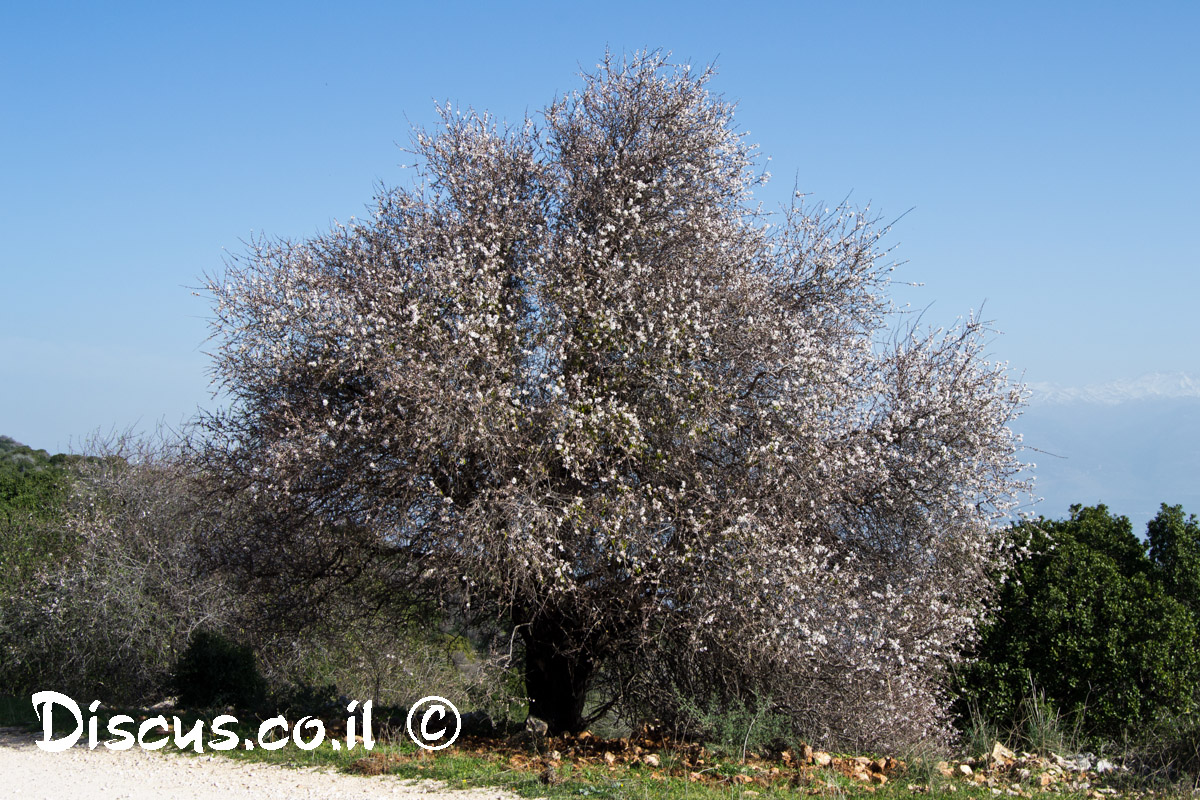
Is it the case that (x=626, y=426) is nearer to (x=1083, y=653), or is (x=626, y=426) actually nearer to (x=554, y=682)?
(x=554, y=682)

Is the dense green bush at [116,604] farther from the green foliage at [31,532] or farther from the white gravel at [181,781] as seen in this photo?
the white gravel at [181,781]

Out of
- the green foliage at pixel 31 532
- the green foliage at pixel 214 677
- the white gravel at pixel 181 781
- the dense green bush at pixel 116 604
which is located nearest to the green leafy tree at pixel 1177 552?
the white gravel at pixel 181 781

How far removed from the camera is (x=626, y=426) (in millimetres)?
8820

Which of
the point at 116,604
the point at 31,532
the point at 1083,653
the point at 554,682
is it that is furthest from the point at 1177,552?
the point at 31,532

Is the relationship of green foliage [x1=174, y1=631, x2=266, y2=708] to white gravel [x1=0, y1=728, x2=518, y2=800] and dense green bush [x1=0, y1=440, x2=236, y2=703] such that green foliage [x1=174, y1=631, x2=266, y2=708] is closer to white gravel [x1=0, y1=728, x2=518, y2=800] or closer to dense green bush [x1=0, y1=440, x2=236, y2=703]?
dense green bush [x1=0, y1=440, x2=236, y2=703]

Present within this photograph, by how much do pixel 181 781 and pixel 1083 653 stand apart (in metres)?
10.4

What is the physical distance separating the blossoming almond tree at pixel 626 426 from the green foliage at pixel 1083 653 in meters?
1.02

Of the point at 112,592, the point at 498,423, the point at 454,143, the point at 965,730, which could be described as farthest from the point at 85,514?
the point at 965,730

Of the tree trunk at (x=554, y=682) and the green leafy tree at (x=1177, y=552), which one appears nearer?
the tree trunk at (x=554, y=682)

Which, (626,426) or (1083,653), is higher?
(626,426)

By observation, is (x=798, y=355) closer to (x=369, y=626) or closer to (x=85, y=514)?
(x=369, y=626)

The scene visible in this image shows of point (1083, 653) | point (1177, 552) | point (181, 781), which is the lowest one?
point (181, 781)

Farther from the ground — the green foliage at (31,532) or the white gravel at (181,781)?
the green foliage at (31,532)

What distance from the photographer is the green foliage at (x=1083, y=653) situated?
38.5 feet
